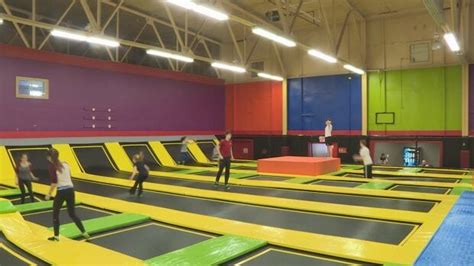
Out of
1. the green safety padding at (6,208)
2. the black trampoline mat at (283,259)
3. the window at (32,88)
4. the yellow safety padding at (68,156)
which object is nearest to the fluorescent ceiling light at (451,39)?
the black trampoline mat at (283,259)

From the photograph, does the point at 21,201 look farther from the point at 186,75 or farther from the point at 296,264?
the point at 186,75

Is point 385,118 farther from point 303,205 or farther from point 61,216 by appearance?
point 61,216

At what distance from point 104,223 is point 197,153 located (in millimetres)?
12391

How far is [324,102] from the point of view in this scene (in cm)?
1948

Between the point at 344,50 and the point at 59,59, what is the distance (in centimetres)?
1306

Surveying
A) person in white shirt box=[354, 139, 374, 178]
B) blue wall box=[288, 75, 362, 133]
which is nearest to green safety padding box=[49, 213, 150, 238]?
person in white shirt box=[354, 139, 374, 178]

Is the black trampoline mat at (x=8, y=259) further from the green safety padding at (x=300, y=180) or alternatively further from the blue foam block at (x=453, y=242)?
the green safety padding at (x=300, y=180)

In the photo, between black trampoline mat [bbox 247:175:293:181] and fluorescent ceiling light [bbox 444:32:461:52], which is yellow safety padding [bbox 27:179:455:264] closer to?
fluorescent ceiling light [bbox 444:32:461:52]

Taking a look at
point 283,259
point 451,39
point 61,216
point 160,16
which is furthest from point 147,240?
point 160,16

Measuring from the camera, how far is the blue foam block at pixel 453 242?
15.8 ft

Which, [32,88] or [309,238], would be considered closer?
[309,238]

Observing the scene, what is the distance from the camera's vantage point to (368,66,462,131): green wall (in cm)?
1644

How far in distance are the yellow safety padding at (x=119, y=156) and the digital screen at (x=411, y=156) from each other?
12355mm

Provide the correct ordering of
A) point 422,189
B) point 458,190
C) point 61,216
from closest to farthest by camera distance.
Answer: point 61,216 → point 458,190 → point 422,189
